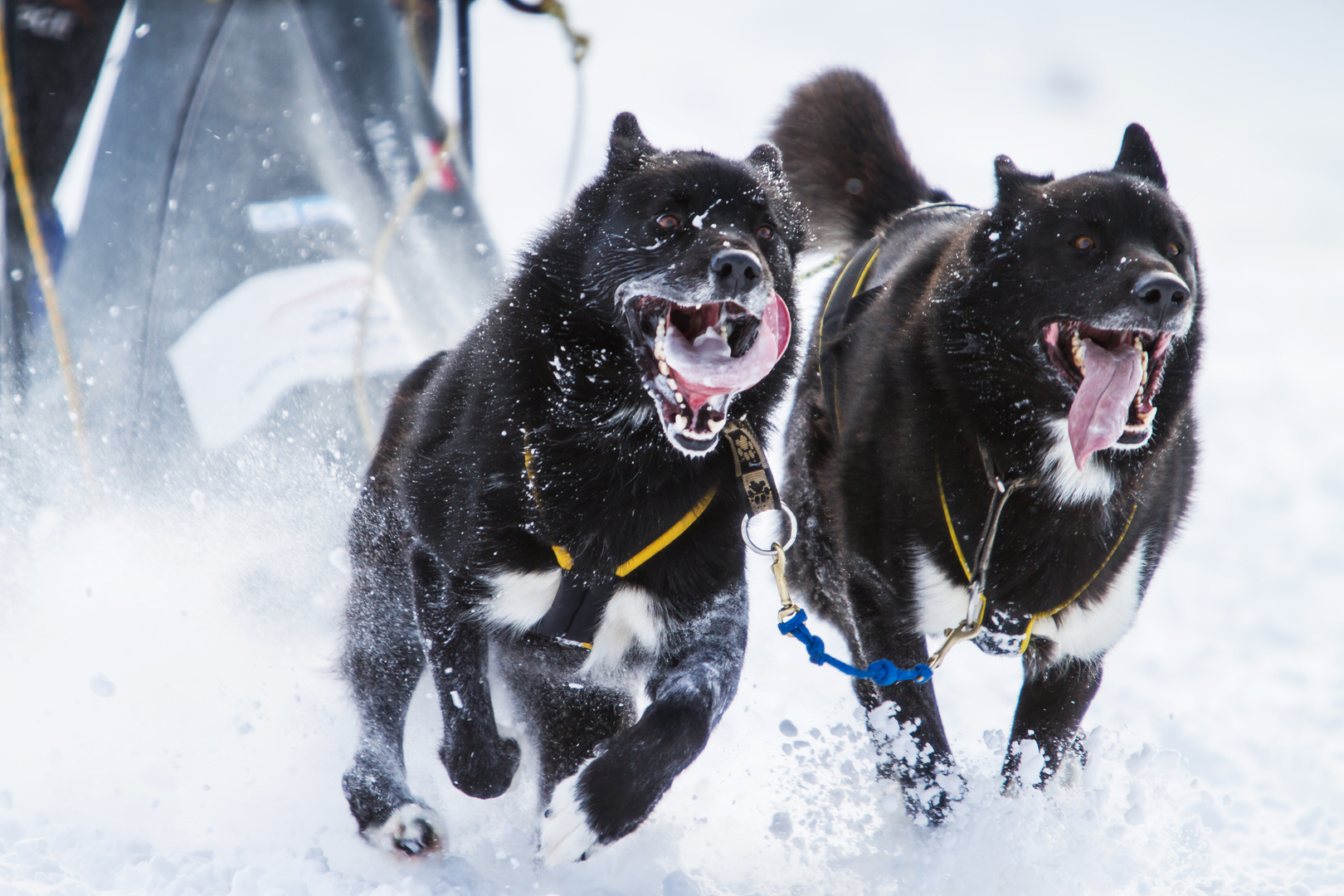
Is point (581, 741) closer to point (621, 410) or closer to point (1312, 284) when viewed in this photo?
point (621, 410)

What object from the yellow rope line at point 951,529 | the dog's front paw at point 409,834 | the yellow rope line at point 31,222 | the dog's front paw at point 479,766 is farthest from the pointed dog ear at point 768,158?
the yellow rope line at point 31,222

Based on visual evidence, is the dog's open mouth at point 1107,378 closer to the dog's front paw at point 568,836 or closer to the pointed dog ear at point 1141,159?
the pointed dog ear at point 1141,159

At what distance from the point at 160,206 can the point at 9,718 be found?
6.28 ft

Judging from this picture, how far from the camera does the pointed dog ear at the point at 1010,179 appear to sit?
2383 mm

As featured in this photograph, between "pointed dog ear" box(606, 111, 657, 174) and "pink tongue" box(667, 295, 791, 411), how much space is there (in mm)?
468

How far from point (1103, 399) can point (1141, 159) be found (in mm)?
729

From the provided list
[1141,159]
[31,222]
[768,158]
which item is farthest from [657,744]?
[31,222]

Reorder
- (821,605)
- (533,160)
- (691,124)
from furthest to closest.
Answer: (691,124), (533,160), (821,605)

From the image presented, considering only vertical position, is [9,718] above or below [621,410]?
below

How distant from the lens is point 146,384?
3555 mm

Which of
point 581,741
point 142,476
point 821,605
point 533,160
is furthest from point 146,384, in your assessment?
point 533,160

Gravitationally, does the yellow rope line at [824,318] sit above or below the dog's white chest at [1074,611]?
above

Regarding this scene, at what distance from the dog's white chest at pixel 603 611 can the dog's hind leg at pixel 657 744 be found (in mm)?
59

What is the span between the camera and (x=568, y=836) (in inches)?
69.7
